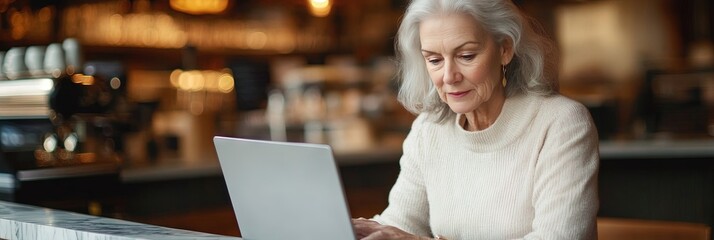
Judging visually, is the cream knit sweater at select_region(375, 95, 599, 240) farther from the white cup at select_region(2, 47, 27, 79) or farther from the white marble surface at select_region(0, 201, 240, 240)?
the white cup at select_region(2, 47, 27, 79)

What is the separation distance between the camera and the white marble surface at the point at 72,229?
6.30 ft

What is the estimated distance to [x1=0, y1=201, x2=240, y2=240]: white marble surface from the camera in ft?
6.30

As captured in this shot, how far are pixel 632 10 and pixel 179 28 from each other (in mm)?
3740

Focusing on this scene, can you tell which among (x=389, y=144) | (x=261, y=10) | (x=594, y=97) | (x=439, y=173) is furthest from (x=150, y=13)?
(x=439, y=173)

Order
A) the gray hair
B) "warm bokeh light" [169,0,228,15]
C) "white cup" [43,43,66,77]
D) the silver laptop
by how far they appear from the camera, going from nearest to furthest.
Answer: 1. the silver laptop
2. the gray hair
3. "white cup" [43,43,66,77]
4. "warm bokeh light" [169,0,228,15]

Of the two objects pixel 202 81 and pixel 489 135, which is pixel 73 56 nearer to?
pixel 489 135

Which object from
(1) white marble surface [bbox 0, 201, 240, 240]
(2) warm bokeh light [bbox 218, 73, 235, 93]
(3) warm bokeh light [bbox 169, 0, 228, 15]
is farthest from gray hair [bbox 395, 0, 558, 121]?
(2) warm bokeh light [bbox 218, 73, 235, 93]

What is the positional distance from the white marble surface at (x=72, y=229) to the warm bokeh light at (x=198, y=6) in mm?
5424

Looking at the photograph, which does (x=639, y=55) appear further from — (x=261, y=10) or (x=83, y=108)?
(x=83, y=108)

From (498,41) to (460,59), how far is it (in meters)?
0.10

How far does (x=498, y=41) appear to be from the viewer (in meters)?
2.07

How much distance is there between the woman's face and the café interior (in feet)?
0.80

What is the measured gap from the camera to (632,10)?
8.68 m

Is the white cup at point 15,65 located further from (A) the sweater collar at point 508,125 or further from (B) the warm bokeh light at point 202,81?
(B) the warm bokeh light at point 202,81
